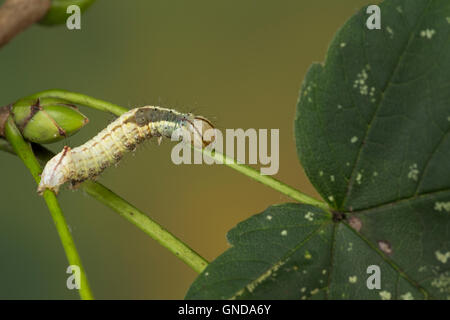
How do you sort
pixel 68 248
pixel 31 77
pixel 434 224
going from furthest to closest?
pixel 31 77
pixel 434 224
pixel 68 248

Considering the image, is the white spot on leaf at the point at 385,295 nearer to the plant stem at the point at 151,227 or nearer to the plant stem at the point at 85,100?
the plant stem at the point at 151,227

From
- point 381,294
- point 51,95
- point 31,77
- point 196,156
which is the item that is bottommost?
point 381,294

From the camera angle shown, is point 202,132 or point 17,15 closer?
point 17,15

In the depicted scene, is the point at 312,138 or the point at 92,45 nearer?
the point at 312,138

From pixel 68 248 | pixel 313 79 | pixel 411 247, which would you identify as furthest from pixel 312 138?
pixel 68 248

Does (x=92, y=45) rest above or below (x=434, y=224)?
above

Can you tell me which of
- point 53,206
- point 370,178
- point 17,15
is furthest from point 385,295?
point 17,15

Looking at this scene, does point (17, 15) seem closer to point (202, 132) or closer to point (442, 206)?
point (202, 132)

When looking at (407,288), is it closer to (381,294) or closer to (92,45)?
(381,294)

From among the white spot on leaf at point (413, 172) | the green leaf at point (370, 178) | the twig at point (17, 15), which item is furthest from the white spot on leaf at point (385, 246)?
the twig at point (17, 15)
